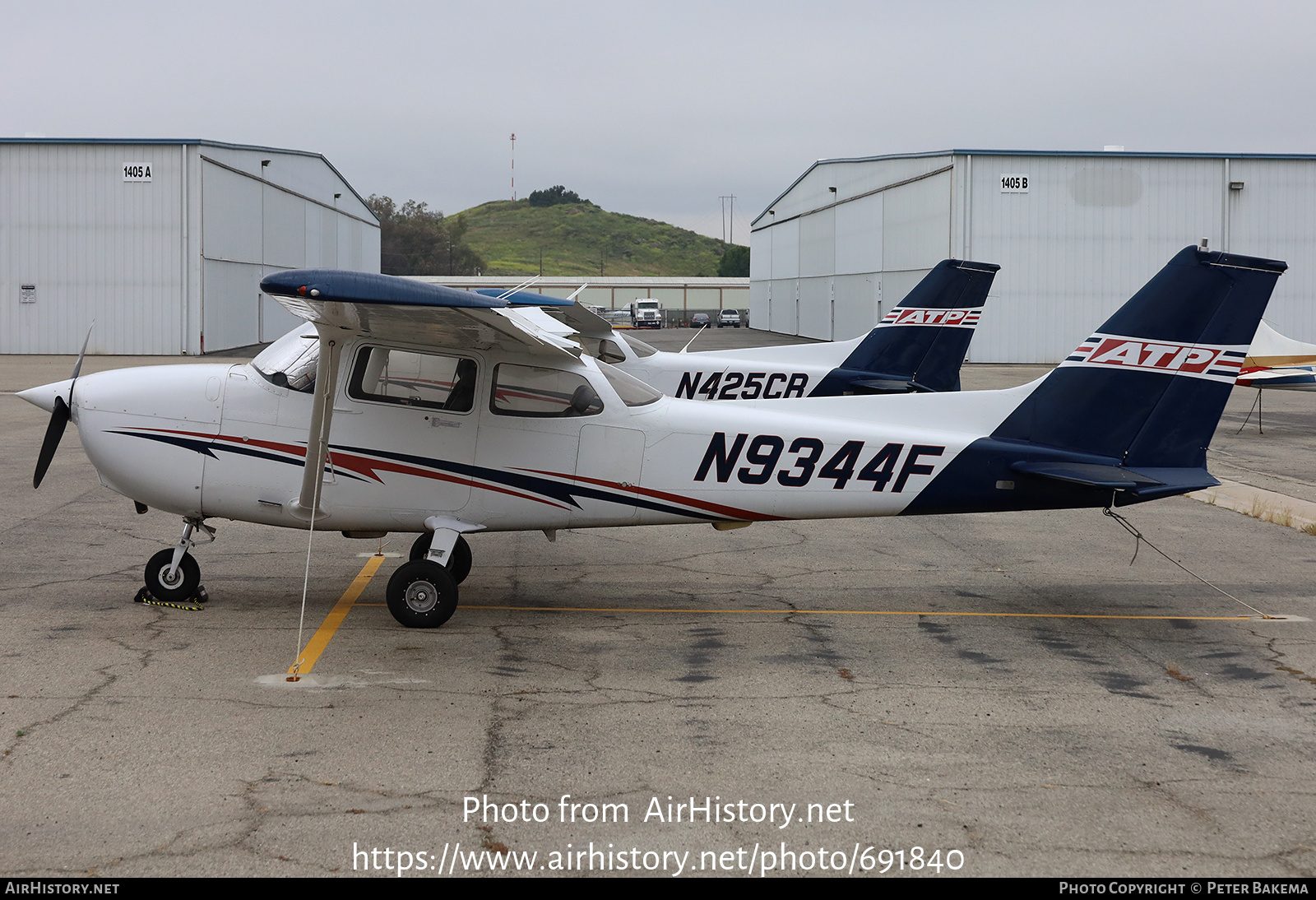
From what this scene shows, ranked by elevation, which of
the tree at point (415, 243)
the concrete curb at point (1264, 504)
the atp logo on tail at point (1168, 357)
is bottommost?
the concrete curb at point (1264, 504)

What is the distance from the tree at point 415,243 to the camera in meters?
117

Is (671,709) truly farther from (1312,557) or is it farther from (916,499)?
(1312,557)

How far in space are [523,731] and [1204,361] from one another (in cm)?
507

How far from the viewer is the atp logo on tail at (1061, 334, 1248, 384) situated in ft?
23.9

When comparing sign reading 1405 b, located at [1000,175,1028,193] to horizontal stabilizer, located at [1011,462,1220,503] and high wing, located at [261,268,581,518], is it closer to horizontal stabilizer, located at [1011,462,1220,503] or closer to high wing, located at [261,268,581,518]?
horizontal stabilizer, located at [1011,462,1220,503]

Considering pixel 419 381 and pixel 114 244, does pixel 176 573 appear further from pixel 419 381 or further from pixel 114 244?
pixel 114 244

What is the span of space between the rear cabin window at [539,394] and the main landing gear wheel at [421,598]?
1.16 m

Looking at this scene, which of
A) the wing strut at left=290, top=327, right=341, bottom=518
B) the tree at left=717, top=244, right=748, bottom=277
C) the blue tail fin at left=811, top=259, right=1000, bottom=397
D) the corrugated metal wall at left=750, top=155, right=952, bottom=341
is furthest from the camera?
the tree at left=717, top=244, right=748, bottom=277

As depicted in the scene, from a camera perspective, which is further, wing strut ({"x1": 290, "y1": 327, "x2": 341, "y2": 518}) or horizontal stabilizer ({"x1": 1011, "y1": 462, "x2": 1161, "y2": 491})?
horizontal stabilizer ({"x1": 1011, "y1": 462, "x2": 1161, "y2": 491})

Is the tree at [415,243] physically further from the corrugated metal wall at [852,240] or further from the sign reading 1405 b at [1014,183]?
the sign reading 1405 b at [1014,183]

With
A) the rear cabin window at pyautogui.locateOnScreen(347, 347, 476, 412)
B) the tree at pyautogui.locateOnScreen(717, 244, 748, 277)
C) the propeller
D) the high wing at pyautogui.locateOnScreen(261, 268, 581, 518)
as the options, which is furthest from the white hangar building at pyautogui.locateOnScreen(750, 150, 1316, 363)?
the tree at pyautogui.locateOnScreen(717, 244, 748, 277)

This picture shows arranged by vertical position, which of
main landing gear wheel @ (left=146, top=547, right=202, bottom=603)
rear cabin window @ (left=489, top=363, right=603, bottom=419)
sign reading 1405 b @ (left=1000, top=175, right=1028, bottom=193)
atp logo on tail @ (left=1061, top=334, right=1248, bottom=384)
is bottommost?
main landing gear wheel @ (left=146, top=547, right=202, bottom=603)

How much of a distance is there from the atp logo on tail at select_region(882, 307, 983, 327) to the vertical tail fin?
6.39 metres

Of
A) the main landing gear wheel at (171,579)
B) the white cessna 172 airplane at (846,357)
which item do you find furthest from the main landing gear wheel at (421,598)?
the white cessna 172 airplane at (846,357)
